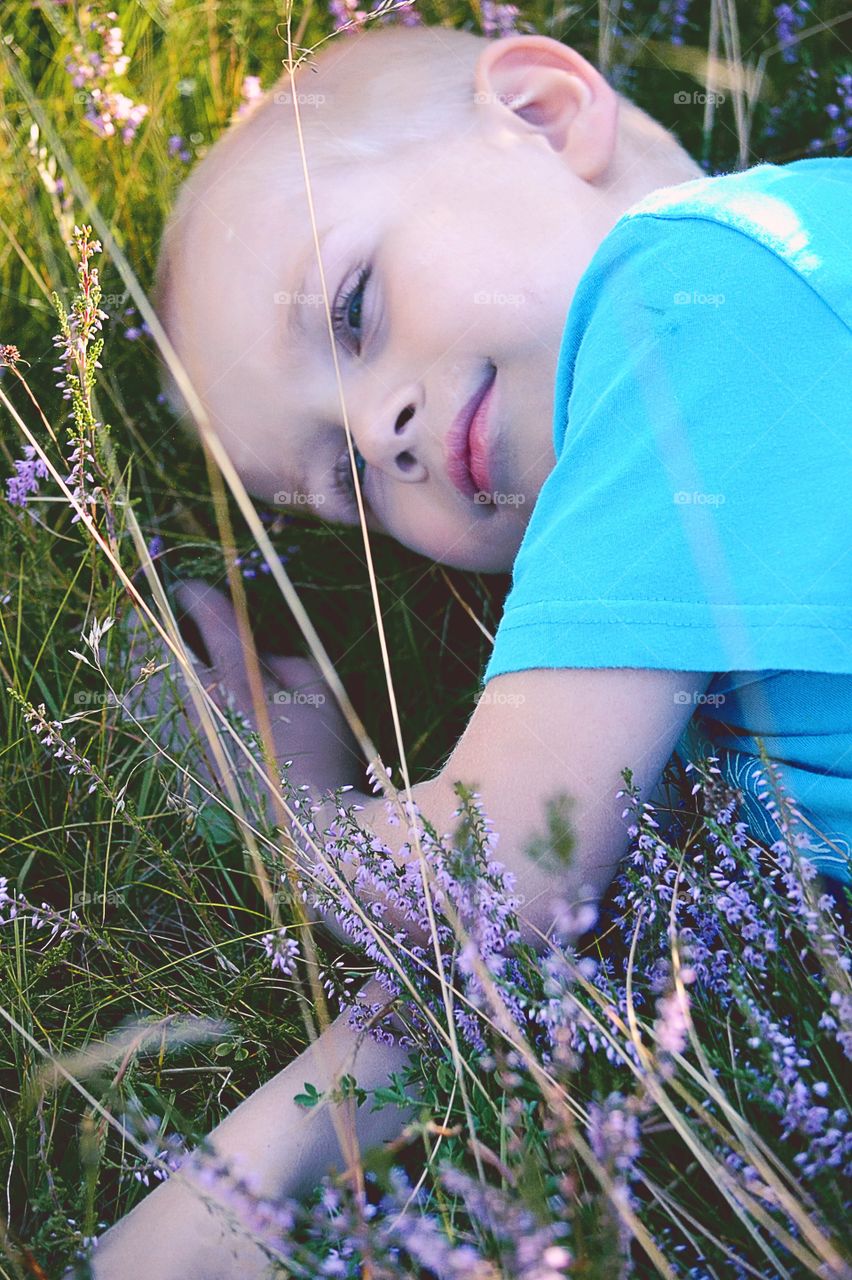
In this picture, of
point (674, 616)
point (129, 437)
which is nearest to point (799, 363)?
point (674, 616)

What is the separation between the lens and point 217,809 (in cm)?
225

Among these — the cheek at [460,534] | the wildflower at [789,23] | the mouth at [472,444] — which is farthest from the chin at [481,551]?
the wildflower at [789,23]

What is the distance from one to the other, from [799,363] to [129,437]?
1.91 m

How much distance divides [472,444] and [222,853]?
97 centimetres

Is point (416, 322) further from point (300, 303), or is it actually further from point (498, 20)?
point (498, 20)

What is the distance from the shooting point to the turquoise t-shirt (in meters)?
1.53
